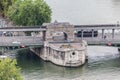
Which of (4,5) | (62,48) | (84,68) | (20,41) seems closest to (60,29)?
(62,48)

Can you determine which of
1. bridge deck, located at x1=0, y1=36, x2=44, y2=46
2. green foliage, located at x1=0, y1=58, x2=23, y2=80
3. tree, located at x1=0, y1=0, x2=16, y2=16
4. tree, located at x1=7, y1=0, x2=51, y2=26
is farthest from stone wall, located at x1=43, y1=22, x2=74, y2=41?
tree, located at x1=0, y1=0, x2=16, y2=16

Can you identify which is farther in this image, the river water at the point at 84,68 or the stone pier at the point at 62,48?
the stone pier at the point at 62,48

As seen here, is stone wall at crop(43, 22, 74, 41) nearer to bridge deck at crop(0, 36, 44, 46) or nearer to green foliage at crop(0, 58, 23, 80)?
bridge deck at crop(0, 36, 44, 46)

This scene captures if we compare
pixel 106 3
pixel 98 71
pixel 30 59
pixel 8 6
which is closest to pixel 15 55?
pixel 30 59

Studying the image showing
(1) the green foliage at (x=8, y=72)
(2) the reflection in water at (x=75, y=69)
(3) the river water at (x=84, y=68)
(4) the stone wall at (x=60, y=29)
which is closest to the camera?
(1) the green foliage at (x=8, y=72)

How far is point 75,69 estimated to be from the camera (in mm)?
104938

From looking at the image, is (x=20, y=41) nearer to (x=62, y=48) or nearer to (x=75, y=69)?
(x=62, y=48)

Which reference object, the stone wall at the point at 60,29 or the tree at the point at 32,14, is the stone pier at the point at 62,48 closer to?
the stone wall at the point at 60,29

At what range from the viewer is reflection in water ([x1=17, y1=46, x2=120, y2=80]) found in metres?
99.9

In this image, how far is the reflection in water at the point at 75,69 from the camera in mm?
99938

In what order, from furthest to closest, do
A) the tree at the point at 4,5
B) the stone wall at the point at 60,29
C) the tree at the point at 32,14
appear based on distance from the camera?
1. the tree at the point at 4,5
2. the tree at the point at 32,14
3. the stone wall at the point at 60,29

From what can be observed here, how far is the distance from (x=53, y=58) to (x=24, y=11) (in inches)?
992

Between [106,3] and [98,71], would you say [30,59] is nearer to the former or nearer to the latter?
[98,71]

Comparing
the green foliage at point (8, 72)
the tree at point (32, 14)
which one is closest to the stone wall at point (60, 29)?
the tree at point (32, 14)
